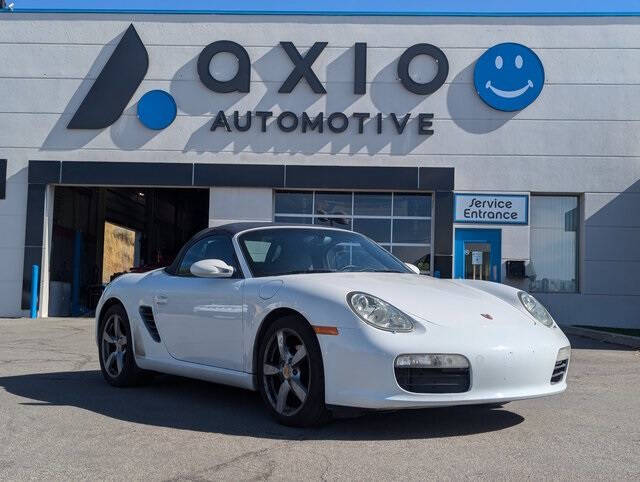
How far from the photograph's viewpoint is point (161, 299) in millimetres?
6387

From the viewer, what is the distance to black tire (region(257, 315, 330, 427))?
15.7ft

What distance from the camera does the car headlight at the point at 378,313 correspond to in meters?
4.73

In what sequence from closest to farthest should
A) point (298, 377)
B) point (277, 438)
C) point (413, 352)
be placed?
point (413, 352) → point (277, 438) → point (298, 377)

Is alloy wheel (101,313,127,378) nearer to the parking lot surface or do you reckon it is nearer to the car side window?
the parking lot surface

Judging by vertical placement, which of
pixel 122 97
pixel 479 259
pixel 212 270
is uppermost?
pixel 122 97

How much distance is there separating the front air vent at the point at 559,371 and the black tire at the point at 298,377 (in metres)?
1.51

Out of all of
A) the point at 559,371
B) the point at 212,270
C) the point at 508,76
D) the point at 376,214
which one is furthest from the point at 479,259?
the point at 212,270

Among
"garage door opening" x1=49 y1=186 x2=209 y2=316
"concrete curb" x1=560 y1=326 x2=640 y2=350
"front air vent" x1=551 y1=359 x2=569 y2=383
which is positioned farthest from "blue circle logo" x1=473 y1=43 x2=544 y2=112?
"front air vent" x1=551 y1=359 x2=569 y2=383

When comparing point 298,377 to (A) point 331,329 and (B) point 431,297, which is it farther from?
(B) point 431,297

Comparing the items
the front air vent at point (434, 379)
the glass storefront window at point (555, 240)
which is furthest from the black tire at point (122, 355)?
the glass storefront window at point (555, 240)

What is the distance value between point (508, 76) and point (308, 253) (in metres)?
13.0

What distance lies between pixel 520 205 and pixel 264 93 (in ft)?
20.3

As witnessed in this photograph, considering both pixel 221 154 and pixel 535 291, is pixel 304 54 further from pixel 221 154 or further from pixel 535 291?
pixel 535 291

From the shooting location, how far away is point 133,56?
17891mm
